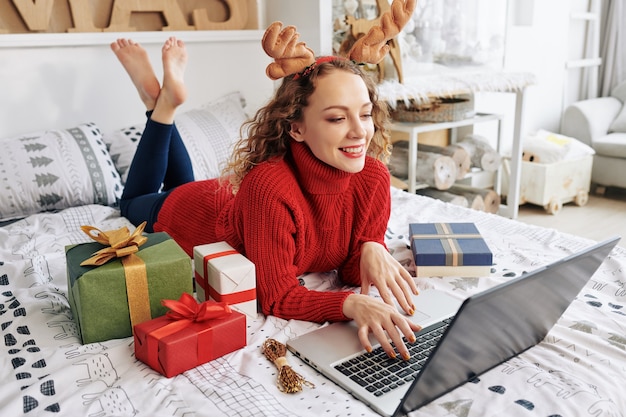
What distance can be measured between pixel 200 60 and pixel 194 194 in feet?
3.41

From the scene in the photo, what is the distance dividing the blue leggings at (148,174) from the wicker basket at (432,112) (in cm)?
127

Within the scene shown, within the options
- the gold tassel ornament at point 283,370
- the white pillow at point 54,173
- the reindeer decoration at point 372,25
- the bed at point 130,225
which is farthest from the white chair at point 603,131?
the gold tassel ornament at point 283,370

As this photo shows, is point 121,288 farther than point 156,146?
No

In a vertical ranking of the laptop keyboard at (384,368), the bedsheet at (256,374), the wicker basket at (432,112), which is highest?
the wicker basket at (432,112)

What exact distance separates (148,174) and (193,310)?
0.85m

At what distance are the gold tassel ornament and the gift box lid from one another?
42 centimetres

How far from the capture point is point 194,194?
1454 millimetres

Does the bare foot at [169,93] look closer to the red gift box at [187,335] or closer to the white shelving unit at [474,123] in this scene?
the red gift box at [187,335]

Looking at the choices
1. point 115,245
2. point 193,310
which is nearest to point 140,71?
point 115,245

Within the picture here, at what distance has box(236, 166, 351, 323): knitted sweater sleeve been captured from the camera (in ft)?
3.46

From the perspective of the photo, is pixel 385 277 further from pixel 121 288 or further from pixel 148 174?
pixel 148 174

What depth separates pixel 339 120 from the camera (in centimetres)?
107

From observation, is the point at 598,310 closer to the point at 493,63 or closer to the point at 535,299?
the point at 535,299

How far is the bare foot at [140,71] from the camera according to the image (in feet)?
5.74
